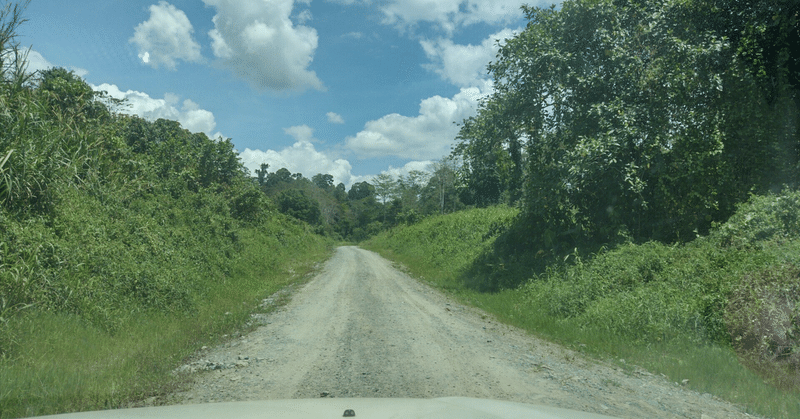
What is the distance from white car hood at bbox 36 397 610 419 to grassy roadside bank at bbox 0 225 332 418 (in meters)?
2.32

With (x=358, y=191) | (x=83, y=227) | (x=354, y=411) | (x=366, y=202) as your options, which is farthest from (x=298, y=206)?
(x=354, y=411)

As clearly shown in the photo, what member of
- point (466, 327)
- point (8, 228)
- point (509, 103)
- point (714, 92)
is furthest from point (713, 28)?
point (8, 228)

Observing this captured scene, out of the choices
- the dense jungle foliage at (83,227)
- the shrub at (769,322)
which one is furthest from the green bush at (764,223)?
the dense jungle foliage at (83,227)

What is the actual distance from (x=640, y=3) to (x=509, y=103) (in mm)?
4362

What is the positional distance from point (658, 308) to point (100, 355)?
29.3 ft

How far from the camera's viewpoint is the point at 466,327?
9.40 meters

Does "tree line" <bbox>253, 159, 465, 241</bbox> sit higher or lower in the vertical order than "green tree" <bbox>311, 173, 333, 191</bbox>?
lower

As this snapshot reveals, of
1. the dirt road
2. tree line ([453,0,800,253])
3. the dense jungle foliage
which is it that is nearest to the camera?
the dirt road

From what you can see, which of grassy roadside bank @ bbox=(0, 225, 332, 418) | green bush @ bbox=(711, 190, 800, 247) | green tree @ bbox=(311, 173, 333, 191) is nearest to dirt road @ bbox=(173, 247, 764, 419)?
grassy roadside bank @ bbox=(0, 225, 332, 418)

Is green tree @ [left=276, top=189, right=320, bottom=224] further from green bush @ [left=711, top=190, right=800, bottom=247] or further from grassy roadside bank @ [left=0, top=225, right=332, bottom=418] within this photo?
green bush @ [left=711, top=190, right=800, bottom=247]

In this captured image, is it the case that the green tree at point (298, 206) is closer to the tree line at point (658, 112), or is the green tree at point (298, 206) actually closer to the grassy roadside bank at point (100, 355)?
the tree line at point (658, 112)

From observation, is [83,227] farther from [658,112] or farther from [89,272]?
[658,112]

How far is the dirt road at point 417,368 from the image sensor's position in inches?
206

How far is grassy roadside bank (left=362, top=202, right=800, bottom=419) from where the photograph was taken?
6.29 meters
